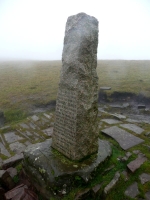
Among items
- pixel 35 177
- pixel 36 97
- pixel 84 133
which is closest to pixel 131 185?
pixel 84 133

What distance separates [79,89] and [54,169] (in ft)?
6.52

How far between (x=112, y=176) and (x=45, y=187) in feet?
5.39

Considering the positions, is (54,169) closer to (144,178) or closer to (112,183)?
(112,183)

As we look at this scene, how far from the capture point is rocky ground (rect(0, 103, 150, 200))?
4246mm

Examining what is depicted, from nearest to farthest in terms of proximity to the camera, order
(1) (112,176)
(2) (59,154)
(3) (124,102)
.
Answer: (1) (112,176)
(2) (59,154)
(3) (124,102)

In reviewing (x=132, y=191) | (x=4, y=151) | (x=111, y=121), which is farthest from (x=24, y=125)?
(x=132, y=191)

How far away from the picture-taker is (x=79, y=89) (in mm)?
4406

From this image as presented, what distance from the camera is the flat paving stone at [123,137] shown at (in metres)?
5.98

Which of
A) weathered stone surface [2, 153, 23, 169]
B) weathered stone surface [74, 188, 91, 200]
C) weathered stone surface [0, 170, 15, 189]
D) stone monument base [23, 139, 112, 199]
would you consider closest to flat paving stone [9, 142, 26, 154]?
weathered stone surface [2, 153, 23, 169]

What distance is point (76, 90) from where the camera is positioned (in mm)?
4418

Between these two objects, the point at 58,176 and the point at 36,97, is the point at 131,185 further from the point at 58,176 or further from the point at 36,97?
the point at 36,97

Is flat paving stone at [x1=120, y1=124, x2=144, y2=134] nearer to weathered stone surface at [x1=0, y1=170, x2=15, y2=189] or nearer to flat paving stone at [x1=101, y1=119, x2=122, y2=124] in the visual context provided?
flat paving stone at [x1=101, y1=119, x2=122, y2=124]

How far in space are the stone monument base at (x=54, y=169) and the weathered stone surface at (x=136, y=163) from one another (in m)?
0.61

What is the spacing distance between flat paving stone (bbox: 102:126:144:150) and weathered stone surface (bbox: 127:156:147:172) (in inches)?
26.5
